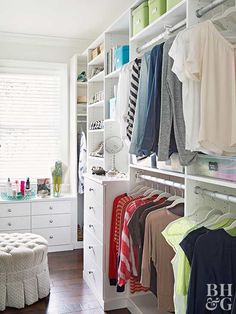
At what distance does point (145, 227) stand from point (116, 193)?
0.66m

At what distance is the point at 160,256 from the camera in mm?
2107

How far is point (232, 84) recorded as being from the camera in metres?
1.64

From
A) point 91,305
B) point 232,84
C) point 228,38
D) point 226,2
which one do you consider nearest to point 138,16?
point 226,2

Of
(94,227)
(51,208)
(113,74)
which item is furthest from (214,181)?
(51,208)

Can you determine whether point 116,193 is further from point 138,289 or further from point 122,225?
point 138,289

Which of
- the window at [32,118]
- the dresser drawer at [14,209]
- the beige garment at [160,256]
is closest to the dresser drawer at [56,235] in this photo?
the dresser drawer at [14,209]

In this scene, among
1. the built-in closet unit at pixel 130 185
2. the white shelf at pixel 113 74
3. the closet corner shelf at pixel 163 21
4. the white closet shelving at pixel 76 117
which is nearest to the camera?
the built-in closet unit at pixel 130 185

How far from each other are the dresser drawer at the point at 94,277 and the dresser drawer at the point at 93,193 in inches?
21.2

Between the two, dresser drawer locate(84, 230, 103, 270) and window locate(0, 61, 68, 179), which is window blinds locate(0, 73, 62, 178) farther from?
dresser drawer locate(84, 230, 103, 270)

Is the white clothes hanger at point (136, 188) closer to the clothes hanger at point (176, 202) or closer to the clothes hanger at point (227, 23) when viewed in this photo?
the clothes hanger at point (176, 202)

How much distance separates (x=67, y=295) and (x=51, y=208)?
4.59 feet

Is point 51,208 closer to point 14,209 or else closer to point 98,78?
point 14,209

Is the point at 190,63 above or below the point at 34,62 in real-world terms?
below

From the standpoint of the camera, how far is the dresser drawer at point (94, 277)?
9.57ft
